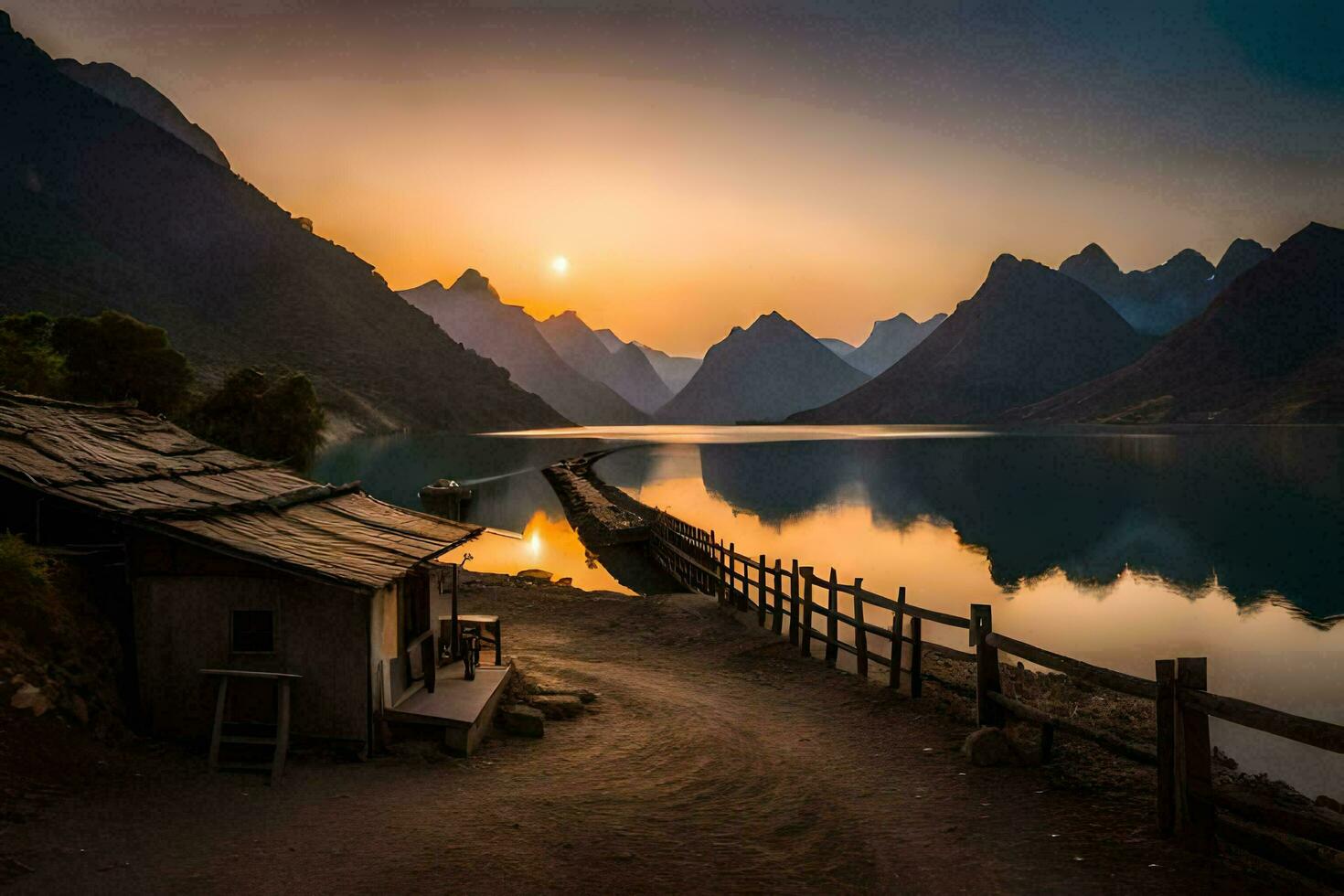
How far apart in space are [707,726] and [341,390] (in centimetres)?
16186

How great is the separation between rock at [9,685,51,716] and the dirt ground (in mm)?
336

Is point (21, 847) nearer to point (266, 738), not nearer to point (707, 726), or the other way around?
point (266, 738)

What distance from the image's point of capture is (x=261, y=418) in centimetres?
5084

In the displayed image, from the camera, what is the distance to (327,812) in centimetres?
889

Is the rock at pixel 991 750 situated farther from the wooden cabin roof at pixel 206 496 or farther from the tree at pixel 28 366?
the tree at pixel 28 366

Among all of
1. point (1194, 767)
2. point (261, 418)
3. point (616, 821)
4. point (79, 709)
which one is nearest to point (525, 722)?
point (616, 821)

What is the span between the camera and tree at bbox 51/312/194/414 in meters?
50.8

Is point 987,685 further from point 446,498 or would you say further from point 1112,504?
point 1112,504

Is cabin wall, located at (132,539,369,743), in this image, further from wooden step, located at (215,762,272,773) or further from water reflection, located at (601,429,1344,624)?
water reflection, located at (601,429,1344,624)

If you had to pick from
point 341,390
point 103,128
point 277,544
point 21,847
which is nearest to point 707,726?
point 277,544

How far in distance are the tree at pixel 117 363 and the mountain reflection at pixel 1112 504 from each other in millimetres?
39595

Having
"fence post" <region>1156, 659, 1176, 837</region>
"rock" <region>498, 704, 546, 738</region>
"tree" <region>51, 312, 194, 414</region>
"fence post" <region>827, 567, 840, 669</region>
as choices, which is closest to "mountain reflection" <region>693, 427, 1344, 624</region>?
"fence post" <region>827, 567, 840, 669</region>

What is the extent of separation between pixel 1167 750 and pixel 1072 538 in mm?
45798

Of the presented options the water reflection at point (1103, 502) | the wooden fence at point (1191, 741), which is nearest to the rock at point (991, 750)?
the wooden fence at point (1191, 741)
